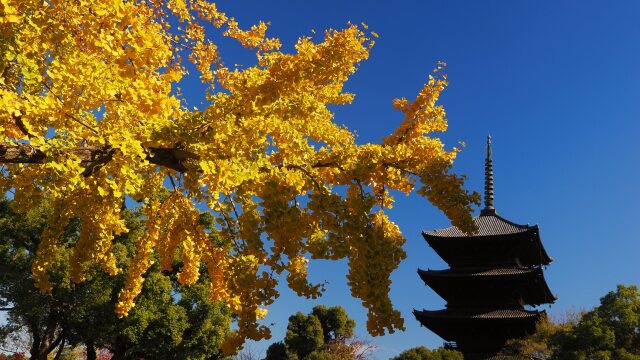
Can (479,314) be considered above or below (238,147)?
above

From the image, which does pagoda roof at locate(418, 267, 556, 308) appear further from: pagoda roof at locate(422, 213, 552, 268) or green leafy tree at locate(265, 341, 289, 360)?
green leafy tree at locate(265, 341, 289, 360)

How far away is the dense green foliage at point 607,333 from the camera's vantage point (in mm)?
16234

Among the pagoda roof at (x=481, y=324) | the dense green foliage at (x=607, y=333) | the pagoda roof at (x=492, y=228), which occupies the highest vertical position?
the pagoda roof at (x=492, y=228)

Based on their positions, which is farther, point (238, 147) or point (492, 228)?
point (492, 228)

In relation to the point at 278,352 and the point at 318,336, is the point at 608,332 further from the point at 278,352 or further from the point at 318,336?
the point at 278,352

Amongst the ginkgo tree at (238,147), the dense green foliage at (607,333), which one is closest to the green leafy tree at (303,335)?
the dense green foliage at (607,333)

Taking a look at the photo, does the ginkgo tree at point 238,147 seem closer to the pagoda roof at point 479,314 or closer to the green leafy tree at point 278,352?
the pagoda roof at point 479,314

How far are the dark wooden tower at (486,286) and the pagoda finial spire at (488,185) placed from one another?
1.06 meters

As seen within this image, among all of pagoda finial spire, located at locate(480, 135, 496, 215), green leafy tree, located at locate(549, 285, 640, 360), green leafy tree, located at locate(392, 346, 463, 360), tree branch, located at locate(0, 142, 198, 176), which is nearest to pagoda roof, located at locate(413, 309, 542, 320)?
green leafy tree, located at locate(392, 346, 463, 360)

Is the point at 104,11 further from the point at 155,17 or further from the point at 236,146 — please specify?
the point at 155,17

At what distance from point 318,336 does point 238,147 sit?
29.1 metres

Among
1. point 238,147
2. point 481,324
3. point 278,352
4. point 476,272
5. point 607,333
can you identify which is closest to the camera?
point 238,147

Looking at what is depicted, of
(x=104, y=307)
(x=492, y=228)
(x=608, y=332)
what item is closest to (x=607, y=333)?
(x=608, y=332)

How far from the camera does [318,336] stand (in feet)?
106
